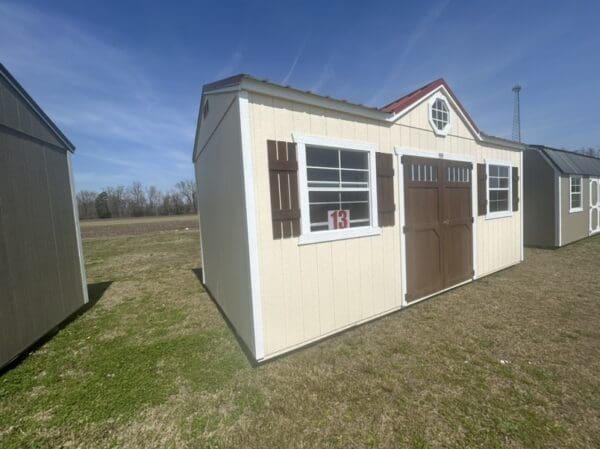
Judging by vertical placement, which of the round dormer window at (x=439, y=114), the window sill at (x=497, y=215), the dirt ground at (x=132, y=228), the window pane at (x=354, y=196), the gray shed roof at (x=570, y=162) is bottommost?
the dirt ground at (x=132, y=228)

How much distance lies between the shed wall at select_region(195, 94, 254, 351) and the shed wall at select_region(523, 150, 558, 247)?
11.3 meters

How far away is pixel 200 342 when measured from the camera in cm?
383

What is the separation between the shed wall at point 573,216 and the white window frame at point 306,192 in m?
9.62

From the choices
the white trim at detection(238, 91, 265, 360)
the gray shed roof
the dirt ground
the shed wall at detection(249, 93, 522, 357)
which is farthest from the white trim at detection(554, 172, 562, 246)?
the dirt ground

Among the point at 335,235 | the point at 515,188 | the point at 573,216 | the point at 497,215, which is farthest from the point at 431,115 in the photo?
the point at 573,216

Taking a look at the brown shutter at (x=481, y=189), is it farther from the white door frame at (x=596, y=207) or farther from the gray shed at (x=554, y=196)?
the white door frame at (x=596, y=207)

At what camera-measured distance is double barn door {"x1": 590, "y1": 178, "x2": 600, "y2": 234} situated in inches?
427

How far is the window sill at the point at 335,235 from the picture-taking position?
11.2 feet

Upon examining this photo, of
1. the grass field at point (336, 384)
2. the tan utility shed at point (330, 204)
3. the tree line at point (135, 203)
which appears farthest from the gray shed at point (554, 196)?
the tree line at point (135, 203)

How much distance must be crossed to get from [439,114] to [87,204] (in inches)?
2584

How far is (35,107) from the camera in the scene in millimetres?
4316

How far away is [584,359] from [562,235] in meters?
8.92

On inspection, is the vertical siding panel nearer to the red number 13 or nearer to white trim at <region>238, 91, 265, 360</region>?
the red number 13

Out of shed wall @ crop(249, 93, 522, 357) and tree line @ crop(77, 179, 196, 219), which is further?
tree line @ crop(77, 179, 196, 219)
